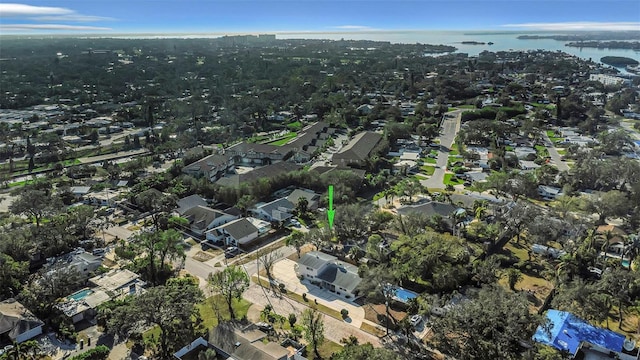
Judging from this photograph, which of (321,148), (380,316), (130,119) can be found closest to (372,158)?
(321,148)

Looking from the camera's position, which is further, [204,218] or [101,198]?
[101,198]

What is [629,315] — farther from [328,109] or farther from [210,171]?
[328,109]

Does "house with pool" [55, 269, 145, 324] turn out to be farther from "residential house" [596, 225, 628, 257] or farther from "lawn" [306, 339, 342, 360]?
"residential house" [596, 225, 628, 257]

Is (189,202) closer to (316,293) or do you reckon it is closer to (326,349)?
(316,293)

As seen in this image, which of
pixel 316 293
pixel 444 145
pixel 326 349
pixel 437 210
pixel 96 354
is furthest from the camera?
pixel 444 145

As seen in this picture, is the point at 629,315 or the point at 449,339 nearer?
the point at 449,339

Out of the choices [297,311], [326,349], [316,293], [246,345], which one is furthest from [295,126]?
[246,345]
